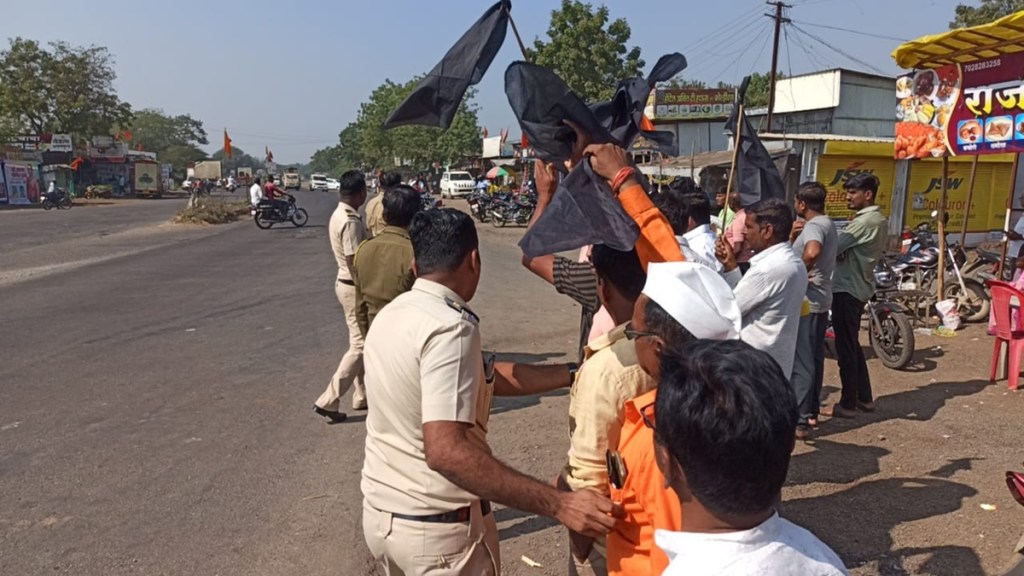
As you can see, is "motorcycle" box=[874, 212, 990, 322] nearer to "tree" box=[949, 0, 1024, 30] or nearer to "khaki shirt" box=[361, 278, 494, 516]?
"khaki shirt" box=[361, 278, 494, 516]

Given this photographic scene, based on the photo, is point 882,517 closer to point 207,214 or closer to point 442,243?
point 442,243

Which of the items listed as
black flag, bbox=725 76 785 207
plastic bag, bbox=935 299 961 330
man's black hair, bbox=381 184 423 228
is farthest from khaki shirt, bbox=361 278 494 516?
plastic bag, bbox=935 299 961 330

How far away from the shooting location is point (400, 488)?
2102 mm

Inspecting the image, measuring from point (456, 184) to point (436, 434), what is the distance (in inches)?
1565

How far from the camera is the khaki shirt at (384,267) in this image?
4.52 metres

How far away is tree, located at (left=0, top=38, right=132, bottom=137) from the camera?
149ft

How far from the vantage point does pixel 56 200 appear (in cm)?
3281

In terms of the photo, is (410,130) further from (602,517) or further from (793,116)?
(602,517)

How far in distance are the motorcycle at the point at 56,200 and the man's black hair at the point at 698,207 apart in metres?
36.1

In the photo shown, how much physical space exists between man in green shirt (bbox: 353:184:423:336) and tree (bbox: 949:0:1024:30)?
108 ft

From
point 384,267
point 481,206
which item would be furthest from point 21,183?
point 384,267

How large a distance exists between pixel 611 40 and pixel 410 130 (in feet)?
96.9

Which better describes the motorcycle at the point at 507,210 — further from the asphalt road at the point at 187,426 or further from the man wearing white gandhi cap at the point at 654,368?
the man wearing white gandhi cap at the point at 654,368

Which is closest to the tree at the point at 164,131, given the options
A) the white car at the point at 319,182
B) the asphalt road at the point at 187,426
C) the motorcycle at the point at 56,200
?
the white car at the point at 319,182
